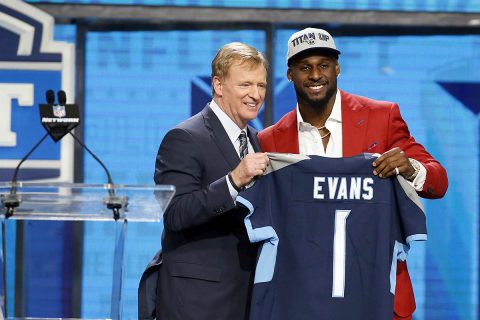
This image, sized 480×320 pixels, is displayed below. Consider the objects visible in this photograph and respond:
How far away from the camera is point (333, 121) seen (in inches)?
127

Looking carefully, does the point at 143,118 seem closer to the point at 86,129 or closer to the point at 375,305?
the point at 86,129

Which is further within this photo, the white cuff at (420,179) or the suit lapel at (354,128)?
the suit lapel at (354,128)

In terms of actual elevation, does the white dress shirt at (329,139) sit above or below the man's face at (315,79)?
below

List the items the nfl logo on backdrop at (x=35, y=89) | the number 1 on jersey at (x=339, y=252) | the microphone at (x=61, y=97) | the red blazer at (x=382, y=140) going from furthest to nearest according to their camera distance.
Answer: the nfl logo on backdrop at (x=35, y=89) → the red blazer at (x=382, y=140) → the number 1 on jersey at (x=339, y=252) → the microphone at (x=61, y=97)

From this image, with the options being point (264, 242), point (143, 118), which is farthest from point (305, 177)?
point (143, 118)

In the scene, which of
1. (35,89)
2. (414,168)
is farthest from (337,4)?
(414,168)

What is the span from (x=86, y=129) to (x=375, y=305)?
7.46 ft

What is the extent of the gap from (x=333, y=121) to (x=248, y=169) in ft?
1.75

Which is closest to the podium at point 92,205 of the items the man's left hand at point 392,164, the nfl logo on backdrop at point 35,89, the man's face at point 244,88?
the man's face at point 244,88

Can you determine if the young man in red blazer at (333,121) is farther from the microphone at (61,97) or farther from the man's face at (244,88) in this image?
the microphone at (61,97)

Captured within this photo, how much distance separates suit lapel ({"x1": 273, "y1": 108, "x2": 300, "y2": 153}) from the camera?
3.25 m

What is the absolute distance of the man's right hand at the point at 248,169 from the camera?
2.82 m

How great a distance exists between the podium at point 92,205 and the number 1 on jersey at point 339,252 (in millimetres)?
645

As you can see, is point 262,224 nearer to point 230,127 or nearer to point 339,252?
point 339,252
